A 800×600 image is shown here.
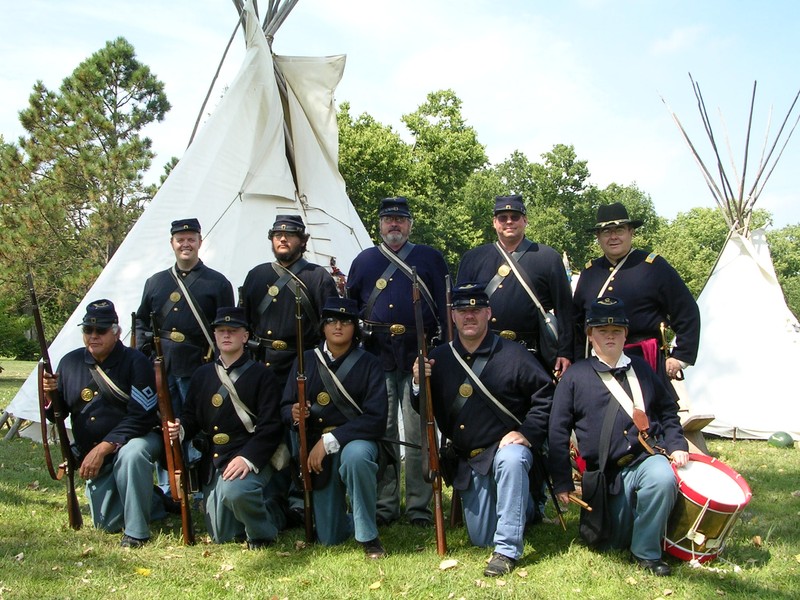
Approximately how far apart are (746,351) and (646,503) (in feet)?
19.7

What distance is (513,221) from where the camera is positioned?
496 centimetres

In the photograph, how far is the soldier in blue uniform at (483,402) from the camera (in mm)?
4371

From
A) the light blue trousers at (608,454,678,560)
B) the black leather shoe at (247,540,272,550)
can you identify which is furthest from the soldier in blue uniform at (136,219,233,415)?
the light blue trousers at (608,454,678,560)

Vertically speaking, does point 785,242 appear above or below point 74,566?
above

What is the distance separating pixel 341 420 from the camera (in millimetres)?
4609

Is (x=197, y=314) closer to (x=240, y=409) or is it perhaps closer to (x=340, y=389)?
(x=240, y=409)

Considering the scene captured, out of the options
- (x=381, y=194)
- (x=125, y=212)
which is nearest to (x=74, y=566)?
(x=125, y=212)

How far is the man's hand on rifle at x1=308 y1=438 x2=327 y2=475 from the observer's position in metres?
4.43

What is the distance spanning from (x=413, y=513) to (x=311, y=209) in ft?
13.7

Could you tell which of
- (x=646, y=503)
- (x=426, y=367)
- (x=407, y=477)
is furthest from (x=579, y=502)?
(x=407, y=477)

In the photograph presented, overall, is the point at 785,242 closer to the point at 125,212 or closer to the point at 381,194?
the point at 381,194

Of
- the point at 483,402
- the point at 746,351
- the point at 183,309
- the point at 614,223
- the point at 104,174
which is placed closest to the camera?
the point at 483,402

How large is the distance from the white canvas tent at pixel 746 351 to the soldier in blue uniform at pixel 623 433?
16.9ft

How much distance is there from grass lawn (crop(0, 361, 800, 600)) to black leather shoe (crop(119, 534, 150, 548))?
7 centimetres
